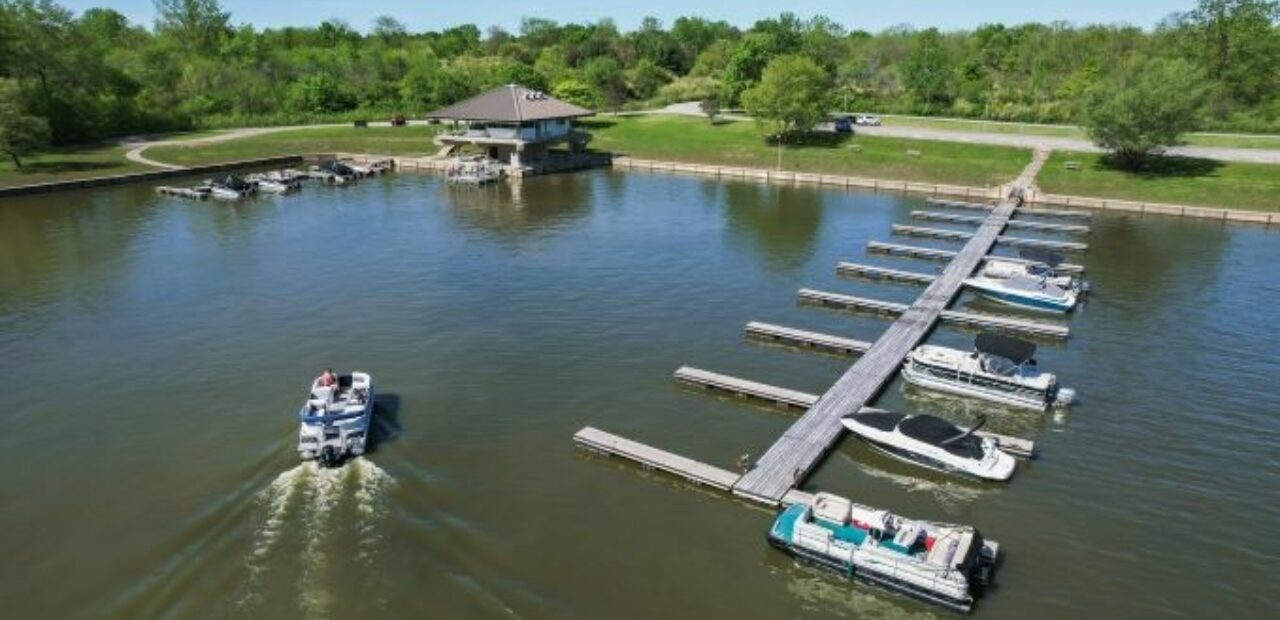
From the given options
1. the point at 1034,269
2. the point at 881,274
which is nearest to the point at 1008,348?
the point at 881,274

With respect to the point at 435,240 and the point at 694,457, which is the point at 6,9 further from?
the point at 694,457

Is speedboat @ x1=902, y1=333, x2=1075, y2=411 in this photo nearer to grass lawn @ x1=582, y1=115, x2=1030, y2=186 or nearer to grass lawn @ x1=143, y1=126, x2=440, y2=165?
grass lawn @ x1=582, y1=115, x2=1030, y2=186

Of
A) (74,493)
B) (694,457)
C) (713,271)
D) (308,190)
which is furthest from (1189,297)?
(308,190)

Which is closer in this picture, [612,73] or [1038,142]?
[1038,142]

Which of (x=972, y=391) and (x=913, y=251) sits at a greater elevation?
(x=913, y=251)

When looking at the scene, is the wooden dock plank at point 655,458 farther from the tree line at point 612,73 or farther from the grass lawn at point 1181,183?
the tree line at point 612,73

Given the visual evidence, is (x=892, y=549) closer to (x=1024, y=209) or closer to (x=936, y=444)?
(x=936, y=444)
